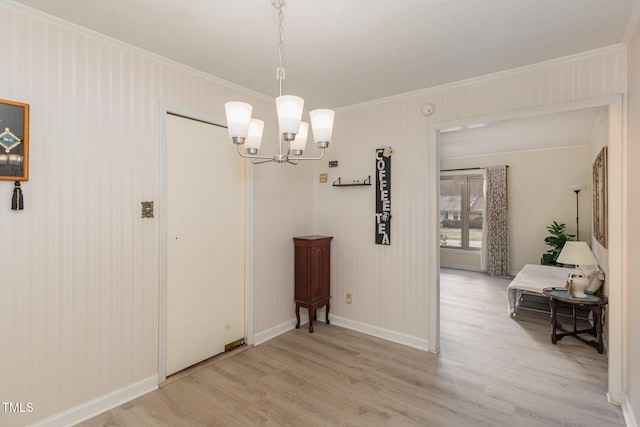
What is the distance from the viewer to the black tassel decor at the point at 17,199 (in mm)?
1833

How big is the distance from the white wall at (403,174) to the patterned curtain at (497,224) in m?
4.36

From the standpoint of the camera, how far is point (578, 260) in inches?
123

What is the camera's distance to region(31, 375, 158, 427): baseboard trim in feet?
6.62

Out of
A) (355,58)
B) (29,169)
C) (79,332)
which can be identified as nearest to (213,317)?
(79,332)

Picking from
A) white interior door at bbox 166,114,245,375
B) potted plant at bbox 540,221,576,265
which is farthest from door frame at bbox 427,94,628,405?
potted plant at bbox 540,221,576,265

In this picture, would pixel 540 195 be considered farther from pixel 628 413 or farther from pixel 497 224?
pixel 628 413

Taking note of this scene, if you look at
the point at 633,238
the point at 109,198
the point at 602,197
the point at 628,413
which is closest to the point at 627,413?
the point at 628,413

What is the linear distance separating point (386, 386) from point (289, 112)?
225 cm

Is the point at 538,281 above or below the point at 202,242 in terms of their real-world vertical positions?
below

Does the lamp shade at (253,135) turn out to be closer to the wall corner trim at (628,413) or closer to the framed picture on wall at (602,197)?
the wall corner trim at (628,413)

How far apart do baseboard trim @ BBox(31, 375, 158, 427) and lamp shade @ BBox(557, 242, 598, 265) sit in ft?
13.1

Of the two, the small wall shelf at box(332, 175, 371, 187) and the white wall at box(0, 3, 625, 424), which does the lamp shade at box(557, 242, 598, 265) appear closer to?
the white wall at box(0, 3, 625, 424)

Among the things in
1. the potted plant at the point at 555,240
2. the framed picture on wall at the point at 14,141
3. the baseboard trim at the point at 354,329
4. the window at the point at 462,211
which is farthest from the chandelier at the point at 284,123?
the window at the point at 462,211

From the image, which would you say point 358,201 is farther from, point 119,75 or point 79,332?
point 79,332
